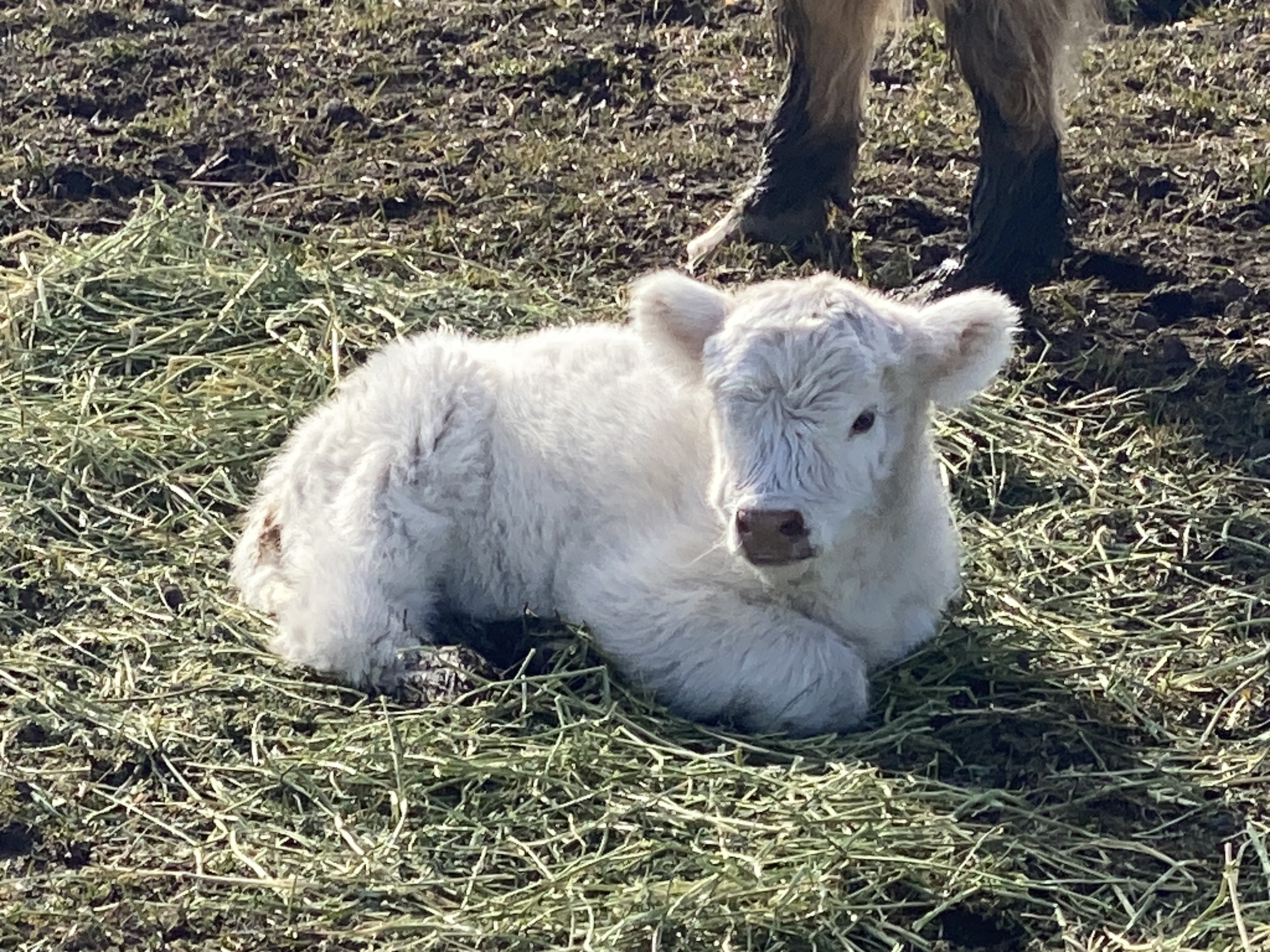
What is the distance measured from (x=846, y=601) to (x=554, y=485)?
Result: 721 millimetres

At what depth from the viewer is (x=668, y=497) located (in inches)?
179

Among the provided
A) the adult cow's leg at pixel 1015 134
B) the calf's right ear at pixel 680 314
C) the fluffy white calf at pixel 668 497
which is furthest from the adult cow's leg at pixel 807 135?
the calf's right ear at pixel 680 314

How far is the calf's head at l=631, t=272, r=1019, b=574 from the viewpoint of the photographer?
13.2ft

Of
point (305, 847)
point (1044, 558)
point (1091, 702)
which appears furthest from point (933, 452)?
point (305, 847)

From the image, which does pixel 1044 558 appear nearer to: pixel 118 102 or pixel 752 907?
pixel 752 907

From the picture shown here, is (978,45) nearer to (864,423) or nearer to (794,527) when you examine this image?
(864,423)

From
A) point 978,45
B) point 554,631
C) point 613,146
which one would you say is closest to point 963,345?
point 554,631

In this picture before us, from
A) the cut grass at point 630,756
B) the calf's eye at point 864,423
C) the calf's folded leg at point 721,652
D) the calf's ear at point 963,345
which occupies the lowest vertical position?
the cut grass at point 630,756

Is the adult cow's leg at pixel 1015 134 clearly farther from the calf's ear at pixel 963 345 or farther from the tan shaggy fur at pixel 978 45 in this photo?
the calf's ear at pixel 963 345

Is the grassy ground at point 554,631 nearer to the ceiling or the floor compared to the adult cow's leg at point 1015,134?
nearer to the floor

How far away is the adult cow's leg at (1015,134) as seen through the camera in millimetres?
6082

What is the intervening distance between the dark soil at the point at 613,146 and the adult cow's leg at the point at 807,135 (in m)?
0.10

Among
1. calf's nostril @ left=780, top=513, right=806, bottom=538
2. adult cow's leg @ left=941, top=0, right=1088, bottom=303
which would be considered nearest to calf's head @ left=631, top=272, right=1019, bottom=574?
calf's nostril @ left=780, top=513, right=806, bottom=538

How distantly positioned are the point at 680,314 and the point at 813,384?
14.5 inches
